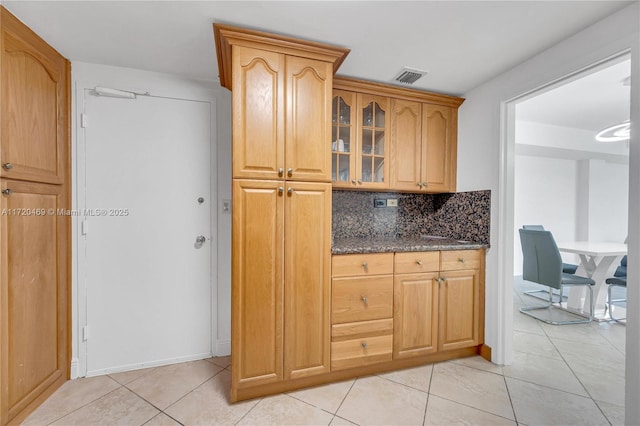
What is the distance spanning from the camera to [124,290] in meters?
2.01

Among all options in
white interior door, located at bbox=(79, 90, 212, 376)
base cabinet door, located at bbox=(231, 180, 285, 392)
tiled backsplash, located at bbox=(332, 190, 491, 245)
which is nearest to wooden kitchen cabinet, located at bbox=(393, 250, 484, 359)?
tiled backsplash, located at bbox=(332, 190, 491, 245)

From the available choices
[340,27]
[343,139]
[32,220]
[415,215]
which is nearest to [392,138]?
[343,139]

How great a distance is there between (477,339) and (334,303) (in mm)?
1309

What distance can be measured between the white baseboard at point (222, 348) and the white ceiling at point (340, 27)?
7.04 feet

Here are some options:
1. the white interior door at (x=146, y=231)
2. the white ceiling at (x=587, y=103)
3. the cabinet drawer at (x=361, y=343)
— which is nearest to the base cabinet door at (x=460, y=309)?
the cabinet drawer at (x=361, y=343)

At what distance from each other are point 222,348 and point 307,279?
43.5 inches

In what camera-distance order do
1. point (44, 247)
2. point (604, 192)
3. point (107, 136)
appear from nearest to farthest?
point (44, 247) → point (107, 136) → point (604, 192)

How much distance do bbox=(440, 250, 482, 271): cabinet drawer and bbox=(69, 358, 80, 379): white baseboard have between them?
2.74 m

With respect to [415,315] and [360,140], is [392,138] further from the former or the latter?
[415,315]

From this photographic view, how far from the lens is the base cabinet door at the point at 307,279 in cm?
171

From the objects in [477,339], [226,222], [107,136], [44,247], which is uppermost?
[107,136]

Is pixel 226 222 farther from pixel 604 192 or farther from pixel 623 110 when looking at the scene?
pixel 604 192

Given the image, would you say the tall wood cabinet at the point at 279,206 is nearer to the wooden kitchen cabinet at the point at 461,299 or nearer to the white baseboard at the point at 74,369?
the wooden kitchen cabinet at the point at 461,299

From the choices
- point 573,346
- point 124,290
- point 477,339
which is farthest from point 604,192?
point 124,290
